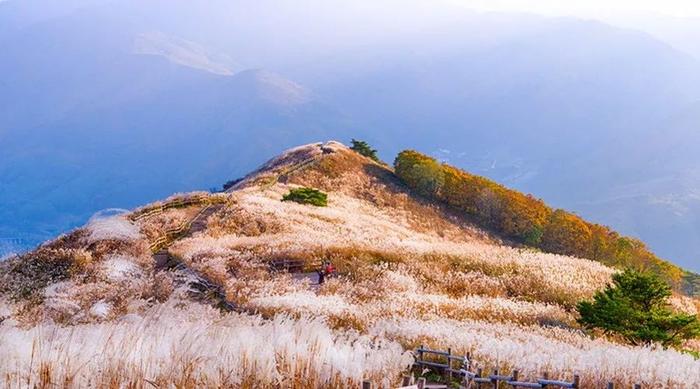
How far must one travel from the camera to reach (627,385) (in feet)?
23.6

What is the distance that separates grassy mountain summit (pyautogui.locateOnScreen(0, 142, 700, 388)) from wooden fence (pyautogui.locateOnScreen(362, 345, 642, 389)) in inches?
13.3

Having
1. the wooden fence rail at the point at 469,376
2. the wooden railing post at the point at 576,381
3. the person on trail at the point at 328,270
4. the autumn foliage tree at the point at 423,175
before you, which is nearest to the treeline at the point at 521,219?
the autumn foliage tree at the point at 423,175

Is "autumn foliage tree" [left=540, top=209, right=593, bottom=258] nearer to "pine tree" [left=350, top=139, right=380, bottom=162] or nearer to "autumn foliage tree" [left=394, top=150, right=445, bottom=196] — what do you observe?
"autumn foliage tree" [left=394, top=150, right=445, bottom=196]

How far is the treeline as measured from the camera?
61.1 meters

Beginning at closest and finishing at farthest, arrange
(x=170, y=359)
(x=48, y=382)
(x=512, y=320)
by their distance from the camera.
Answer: (x=48, y=382) → (x=170, y=359) → (x=512, y=320)

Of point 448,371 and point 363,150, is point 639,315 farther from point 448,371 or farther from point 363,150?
point 363,150

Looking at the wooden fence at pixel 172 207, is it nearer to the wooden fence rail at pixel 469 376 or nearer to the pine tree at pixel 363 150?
the wooden fence rail at pixel 469 376

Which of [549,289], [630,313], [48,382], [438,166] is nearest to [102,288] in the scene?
[48,382]

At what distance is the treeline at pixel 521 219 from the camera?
6109cm

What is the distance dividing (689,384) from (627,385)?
0.63m

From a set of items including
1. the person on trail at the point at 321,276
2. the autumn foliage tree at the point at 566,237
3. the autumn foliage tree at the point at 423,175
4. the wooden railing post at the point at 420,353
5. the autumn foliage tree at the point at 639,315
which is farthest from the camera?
the autumn foliage tree at the point at 423,175

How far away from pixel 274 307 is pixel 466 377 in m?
6.99

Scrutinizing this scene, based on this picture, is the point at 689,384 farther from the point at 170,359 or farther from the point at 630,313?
the point at 630,313

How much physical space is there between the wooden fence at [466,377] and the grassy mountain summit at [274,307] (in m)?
0.34
